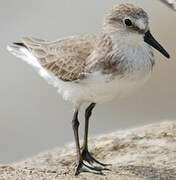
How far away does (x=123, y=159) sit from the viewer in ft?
30.4

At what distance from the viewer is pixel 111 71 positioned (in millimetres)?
8109

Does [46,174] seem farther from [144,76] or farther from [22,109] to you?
[22,109]

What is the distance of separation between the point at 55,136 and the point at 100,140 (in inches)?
133

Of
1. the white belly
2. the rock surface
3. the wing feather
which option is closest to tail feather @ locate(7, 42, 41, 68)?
the wing feather

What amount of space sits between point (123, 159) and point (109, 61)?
59.3 inches

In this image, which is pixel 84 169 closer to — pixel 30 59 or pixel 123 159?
pixel 123 159

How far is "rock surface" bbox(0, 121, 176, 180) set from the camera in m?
8.31

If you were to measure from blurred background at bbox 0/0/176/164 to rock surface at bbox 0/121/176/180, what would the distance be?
9.93 feet

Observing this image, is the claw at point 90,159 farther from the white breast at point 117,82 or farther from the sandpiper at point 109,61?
the white breast at point 117,82

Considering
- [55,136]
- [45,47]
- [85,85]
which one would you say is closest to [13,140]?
[55,136]

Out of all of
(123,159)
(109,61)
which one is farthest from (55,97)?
(109,61)

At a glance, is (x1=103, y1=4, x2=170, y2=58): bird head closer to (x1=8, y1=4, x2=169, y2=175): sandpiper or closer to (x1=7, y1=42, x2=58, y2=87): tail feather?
(x1=8, y1=4, x2=169, y2=175): sandpiper

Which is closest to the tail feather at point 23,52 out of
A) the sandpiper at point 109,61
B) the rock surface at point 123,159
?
the sandpiper at point 109,61

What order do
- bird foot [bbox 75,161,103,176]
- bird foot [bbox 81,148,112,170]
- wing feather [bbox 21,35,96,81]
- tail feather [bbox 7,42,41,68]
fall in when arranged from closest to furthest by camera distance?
1. wing feather [bbox 21,35,96,81]
2. bird foot [bbox 75,161,103,176]
3. bird foot [bbox 81,148,112,170]
4. tail feather [bbox 7,42,41,68]
